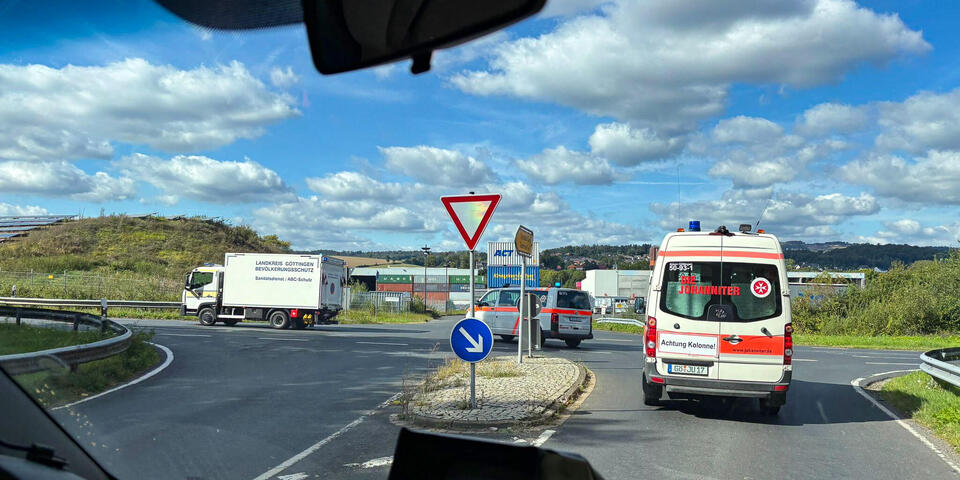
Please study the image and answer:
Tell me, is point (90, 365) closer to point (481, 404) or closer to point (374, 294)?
point (481, 404)

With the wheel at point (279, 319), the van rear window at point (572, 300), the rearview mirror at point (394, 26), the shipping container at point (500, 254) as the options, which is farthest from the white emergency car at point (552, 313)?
the shipping container at point (500, 254)

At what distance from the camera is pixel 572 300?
77.1 feet

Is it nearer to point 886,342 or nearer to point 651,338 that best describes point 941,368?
point 651,338

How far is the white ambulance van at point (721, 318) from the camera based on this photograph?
31.7 ft

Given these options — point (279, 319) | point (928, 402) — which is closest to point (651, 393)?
point (928, 402)

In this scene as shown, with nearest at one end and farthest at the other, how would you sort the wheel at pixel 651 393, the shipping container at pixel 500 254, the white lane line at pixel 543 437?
the white lane line at pixel 543 437 < the wheel at pixel 651 393 < the shipping container at pixel 500 254

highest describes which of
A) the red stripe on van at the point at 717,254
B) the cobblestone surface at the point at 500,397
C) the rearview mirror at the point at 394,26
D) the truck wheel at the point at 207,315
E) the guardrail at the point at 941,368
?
the red stripe on van at the point at 717,254

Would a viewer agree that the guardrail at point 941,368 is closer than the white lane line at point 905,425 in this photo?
No

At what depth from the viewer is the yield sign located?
33.3 ft

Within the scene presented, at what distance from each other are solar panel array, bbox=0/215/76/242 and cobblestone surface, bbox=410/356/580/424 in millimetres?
6976

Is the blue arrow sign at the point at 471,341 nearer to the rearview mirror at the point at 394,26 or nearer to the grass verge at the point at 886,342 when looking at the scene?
the rearview mirror at the point at 394,26

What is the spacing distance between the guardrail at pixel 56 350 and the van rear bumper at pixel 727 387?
8.26 m

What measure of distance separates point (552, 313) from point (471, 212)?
13.8 meters

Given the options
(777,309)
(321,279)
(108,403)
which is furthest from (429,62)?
(321,279)
